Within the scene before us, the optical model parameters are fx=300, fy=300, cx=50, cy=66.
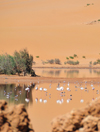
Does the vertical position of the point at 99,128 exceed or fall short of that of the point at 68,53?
it falls short

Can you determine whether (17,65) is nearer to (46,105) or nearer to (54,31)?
(46,105)

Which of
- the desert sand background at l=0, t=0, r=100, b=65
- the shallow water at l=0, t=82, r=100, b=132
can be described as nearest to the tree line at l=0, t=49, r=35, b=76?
the shallow water at l=0, t=82, r=100, b=132

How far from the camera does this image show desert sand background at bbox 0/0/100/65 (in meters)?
66.1

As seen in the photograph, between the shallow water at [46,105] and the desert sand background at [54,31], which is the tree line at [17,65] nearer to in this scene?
the shallow water at [46,105]

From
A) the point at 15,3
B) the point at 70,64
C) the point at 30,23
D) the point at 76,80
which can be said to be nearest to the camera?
the point at 76,80

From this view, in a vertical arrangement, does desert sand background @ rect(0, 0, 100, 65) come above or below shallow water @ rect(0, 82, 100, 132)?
above

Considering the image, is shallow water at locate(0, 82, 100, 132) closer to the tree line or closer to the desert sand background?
the tree line

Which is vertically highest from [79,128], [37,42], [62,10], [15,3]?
[15,3]

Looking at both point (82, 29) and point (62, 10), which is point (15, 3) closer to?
point (62, 10)

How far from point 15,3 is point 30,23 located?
4392 cm

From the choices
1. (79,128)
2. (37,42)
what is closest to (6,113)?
(79,128)

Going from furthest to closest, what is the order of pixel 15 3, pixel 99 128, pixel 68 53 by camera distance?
pixel 15 3 < pixel 68 53 < pixel 99 128

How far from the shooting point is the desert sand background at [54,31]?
6607 cm

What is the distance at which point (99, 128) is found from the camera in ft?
21.9
